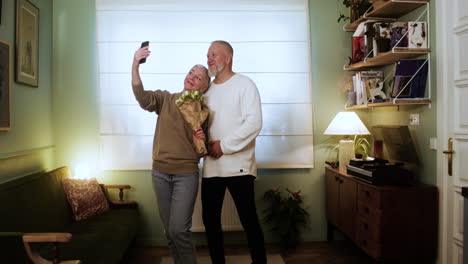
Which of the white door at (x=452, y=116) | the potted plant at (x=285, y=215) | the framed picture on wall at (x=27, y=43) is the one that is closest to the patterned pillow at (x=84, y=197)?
the framed picture on wall at (x=27, y=43)

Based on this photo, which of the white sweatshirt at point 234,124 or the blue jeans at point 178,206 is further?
the white sweatshirt at point 234,124

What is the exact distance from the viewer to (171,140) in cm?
230

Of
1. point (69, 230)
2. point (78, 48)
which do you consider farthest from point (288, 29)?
point (69, 230)

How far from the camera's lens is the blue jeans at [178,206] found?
2279mm

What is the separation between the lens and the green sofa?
198cm

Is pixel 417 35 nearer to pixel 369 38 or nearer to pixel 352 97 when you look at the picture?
pixel 369 38

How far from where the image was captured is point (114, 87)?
366cm

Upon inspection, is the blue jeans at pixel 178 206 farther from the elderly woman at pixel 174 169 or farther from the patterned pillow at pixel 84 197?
the patterned pillow at pixel 84 197

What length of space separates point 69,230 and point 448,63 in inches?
126

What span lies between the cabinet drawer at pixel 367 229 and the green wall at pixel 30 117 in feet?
9.57

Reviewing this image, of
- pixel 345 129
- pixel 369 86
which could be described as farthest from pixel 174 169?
pixel 369 86

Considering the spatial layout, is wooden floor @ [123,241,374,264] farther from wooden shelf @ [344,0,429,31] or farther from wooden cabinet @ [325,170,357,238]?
wooden shelf @ [344,0,429,31]

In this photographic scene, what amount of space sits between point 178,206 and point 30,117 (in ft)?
6.17

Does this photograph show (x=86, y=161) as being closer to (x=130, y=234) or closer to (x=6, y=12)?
(x=130, y=234)
